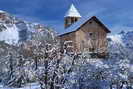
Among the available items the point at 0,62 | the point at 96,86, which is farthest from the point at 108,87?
the point at 0,62

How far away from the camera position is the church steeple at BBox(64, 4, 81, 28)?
5016 cm

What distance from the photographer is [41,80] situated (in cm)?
1539

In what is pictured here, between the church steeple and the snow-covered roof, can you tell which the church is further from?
the snow-covered roof

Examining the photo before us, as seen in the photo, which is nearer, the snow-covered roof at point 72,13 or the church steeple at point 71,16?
the church steeple at point 71,16

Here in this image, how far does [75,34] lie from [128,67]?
24.1m

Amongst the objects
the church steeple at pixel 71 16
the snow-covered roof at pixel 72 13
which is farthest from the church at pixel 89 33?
the snow-covered roof at pixel 72 13

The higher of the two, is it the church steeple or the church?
the church steeple

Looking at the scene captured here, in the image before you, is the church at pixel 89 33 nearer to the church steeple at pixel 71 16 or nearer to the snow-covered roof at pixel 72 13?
the church steeple at pixel 71 16

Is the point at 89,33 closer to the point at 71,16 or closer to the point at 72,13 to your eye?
the point at 71,16

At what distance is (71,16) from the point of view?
50.3 metres

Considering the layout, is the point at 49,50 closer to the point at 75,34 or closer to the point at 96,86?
the point at 96,86

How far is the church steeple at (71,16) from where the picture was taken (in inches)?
1975

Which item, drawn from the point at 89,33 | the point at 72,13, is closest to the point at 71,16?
the point at 72,13

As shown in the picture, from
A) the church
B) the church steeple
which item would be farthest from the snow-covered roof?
the church
